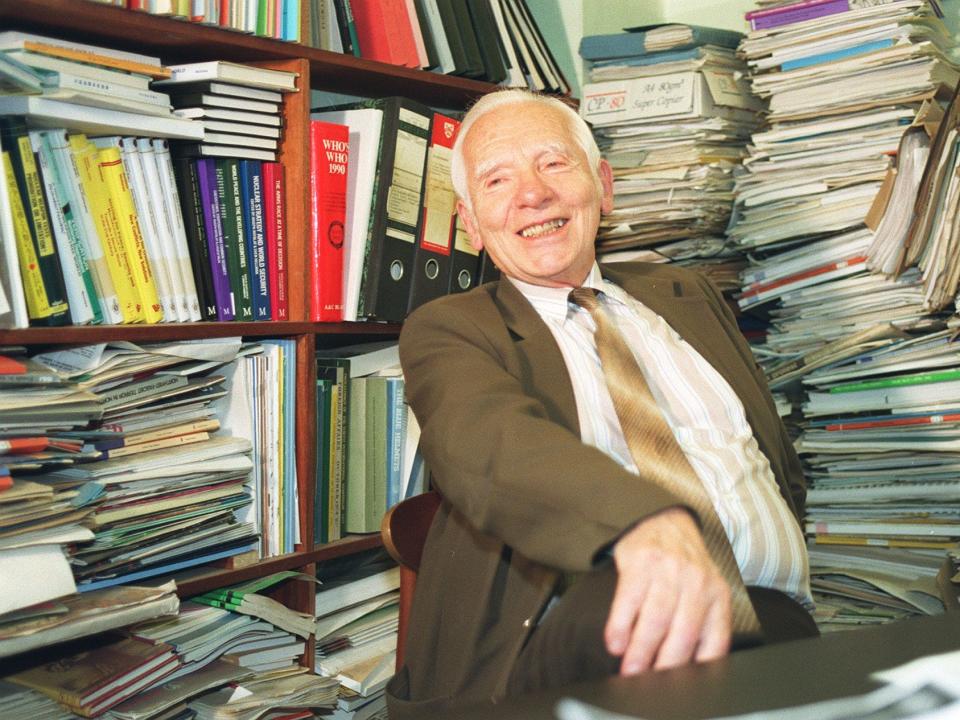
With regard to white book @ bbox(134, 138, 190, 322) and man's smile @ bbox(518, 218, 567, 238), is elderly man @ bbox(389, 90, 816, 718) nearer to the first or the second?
man's smile @ bbox(518, 218, 567, 238)

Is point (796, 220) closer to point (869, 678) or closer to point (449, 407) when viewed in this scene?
point (449, 407)

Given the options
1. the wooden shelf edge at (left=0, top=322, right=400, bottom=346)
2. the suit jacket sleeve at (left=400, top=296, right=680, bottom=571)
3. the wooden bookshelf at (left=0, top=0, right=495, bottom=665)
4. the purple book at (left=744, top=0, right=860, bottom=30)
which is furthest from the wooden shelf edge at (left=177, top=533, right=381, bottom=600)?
the purple book at (left=744, top=0, right=860, bottom=30)

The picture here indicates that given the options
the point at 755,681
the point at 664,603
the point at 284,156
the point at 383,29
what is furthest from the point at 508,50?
the point at 755,681

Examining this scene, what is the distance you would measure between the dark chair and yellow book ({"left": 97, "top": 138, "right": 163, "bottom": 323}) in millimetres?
551

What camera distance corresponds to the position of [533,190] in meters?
1.66

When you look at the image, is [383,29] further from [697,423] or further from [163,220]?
[697,423]

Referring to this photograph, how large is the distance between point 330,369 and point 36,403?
0.68 metres

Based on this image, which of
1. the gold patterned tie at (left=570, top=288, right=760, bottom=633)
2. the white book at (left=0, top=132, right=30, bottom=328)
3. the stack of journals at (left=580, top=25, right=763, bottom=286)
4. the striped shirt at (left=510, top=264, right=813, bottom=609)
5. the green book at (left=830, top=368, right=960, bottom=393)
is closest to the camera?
the gold patterned tie at (left=570, top=288, right=760, bottom=633)

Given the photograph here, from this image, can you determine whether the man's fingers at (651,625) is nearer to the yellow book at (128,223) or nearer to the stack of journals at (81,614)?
the stack of journals at (81,614)

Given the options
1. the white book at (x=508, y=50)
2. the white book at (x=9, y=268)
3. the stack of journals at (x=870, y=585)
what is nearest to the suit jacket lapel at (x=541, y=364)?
the white book at (x=9, y=268)

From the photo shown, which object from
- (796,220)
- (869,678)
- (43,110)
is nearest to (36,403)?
(43,110)

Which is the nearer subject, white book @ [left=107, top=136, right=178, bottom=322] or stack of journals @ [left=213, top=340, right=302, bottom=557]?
white book @ [left=107, top=136, right=178, bottom=322]

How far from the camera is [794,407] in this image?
240cm

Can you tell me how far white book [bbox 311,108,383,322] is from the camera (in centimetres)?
199
